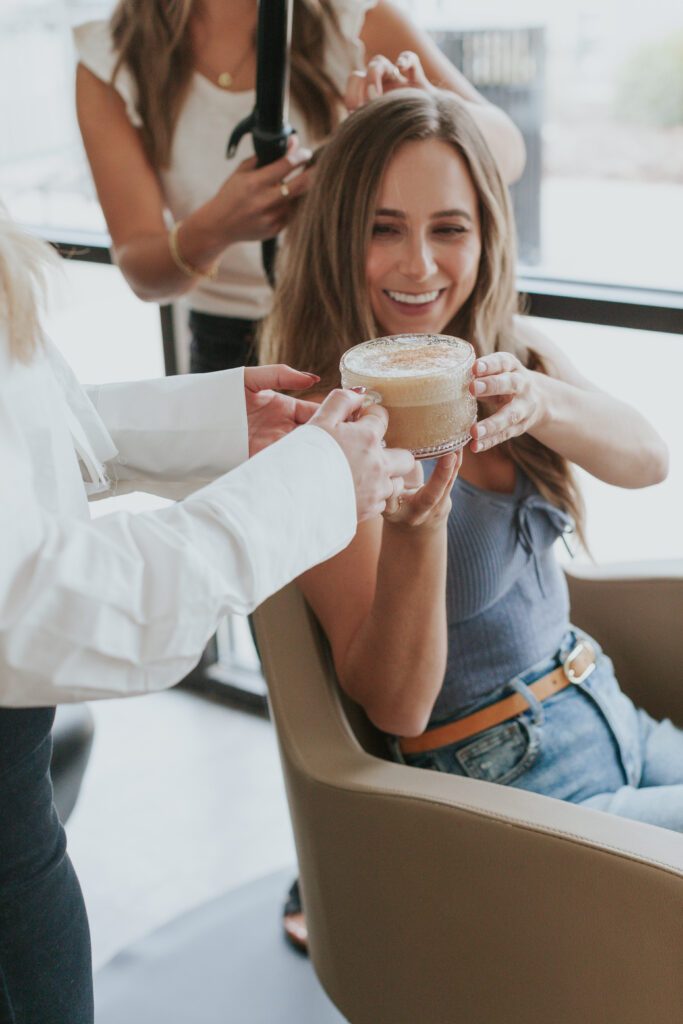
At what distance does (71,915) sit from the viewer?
1021 mm

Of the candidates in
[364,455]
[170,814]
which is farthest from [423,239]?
[170,814]

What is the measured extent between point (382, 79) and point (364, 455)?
83 centimetres

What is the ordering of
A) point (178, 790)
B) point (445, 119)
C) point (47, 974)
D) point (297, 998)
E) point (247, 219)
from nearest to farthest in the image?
point (47, 974) → point (445, 119) → point (247, 219) → point (297, 998) → point (178, 790)

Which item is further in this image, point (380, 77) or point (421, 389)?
point (380, 77)

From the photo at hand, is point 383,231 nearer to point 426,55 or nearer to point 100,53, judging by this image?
point 426,55

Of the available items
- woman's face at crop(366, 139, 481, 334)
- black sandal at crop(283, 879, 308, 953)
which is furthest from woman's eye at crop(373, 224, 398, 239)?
black sandal at crop(283, 879, 308, 953)

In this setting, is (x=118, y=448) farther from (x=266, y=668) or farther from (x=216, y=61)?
(x=216, y=61)

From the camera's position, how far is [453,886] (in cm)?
124

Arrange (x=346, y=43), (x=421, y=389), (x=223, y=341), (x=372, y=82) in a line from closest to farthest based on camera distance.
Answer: (x=421, y=389) → (x=372, y=82) → (x=346, y=43) → (x=223, y=341)

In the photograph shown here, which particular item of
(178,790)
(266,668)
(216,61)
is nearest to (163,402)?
(266,668)

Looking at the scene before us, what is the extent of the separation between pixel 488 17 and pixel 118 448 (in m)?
1.24

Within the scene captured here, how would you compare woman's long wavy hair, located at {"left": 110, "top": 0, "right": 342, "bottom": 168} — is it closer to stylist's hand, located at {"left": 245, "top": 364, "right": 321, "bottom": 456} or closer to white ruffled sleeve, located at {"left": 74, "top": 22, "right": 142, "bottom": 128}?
white ruffled sleeve, located at {"left": 74, "top": 22, "right": 142, "bottom": 128}

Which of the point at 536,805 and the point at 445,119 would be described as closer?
the point at 536,805

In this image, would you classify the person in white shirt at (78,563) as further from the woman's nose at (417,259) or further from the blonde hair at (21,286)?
the woman's nose at (417,259)
